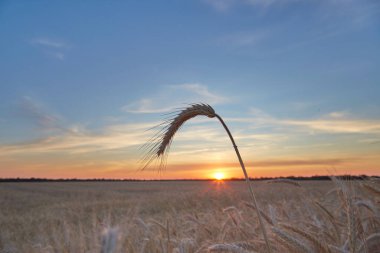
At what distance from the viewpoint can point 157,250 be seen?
2752 millimetres

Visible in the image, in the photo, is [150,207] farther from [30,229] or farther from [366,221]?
[366,221]

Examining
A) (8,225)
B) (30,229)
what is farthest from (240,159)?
(8,225)

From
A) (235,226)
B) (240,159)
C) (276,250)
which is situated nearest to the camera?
(240,159)

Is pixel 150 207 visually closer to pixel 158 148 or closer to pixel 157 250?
pixel 157 250

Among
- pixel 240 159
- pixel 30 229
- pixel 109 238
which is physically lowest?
pixel 30 229

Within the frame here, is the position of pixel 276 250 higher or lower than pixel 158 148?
lower

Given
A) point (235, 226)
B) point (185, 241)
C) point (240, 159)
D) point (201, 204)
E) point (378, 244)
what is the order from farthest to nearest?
point (201, 204)
point (235, 226)
point (185, 241)
point (378, 244)
point (240, 159)

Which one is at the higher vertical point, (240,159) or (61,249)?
(240,159)

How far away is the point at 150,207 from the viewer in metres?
14.5

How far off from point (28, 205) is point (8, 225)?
8.78m

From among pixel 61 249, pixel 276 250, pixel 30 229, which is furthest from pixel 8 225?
pixel 276 250

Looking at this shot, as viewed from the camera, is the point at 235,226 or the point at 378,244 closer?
the point at 378,244

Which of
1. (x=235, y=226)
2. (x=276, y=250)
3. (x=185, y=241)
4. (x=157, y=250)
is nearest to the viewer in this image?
(x=276, y=250)

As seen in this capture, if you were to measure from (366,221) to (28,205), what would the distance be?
17.8 m
